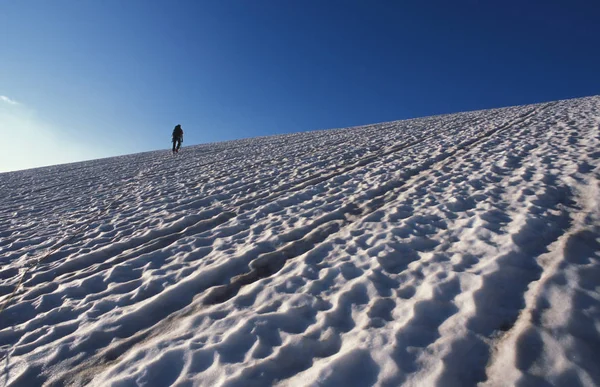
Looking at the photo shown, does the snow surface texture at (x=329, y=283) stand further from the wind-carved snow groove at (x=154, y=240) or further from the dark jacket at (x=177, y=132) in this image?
the dark jacket at (x=177, y=132)

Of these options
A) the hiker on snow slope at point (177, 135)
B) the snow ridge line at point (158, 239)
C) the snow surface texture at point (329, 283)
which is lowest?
the snow surface texture at point (329, 283)

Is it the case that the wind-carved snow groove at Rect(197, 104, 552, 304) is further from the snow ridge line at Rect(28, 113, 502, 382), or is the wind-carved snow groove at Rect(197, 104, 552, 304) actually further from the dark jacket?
the dark jacket

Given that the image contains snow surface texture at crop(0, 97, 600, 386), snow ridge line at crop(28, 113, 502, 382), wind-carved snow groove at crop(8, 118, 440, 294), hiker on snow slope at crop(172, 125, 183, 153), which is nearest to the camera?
snow surface texture at crop(0, 97, 600, 386)

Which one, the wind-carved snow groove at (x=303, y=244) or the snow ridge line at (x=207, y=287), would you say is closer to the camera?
the snow ridge line at (x=207, y=287)

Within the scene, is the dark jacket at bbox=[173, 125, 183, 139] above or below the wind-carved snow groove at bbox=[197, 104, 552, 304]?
above

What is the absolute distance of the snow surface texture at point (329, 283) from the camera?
9.69ft

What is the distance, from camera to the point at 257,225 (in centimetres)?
657

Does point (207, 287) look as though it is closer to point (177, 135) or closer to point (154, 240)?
point (154, 240)

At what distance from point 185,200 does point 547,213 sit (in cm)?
753

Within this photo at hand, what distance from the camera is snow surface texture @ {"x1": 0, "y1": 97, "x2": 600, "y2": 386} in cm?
295

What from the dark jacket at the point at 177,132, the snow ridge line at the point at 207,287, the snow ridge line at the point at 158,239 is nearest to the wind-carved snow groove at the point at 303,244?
the snow ridge line at the point at 207,287

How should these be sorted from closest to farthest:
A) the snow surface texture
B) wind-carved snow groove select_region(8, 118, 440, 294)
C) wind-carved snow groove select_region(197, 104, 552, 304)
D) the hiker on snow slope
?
the snow surface texture → wind-carved snow groove select_region(197, 104, 552, 304) → wind-carved snow groove select_region(8, 118, 440, 294) → the hiker on snow slope

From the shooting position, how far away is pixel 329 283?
167 inches

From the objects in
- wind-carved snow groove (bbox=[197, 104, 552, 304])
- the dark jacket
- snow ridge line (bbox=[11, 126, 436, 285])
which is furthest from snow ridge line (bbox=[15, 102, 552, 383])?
the dark jacket
